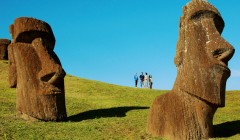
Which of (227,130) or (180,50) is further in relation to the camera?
(227,130)

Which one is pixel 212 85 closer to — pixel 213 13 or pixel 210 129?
pixel 210 129

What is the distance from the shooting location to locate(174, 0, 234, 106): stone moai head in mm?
14758

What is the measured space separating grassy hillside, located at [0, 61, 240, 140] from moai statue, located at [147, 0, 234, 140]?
1.09m

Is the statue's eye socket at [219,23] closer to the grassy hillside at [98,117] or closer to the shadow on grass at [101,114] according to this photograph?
the grassy hillside at [98,117]

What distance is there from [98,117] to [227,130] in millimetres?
8011

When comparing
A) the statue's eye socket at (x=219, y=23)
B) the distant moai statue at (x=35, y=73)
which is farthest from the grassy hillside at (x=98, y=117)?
the statue's eye socket at (x=219, y=23)

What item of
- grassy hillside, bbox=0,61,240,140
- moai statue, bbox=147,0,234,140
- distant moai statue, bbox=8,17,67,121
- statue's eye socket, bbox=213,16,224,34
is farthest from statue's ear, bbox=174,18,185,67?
distant moai statue, bbox=8,17,67,121

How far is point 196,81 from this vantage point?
14.8 meters

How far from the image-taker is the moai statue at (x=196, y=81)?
14.8 m

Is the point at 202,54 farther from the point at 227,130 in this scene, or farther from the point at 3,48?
the point at 3,48

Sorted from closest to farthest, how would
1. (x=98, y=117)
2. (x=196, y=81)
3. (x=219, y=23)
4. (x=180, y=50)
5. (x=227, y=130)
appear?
(x=196, y=81) → (x=180, y=50) → (x=219, y=23) → (x=227, y=130) → (x=98, y=117)

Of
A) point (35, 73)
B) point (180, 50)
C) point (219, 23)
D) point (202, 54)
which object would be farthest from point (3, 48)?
point (202, 54)

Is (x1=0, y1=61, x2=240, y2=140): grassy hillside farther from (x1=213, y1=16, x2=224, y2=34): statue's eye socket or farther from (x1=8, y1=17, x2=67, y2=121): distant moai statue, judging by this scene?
(x1=213, y1=16, x2=224, y2=34): statue's eye socket

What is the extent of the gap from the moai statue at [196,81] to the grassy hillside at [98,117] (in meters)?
1.09
